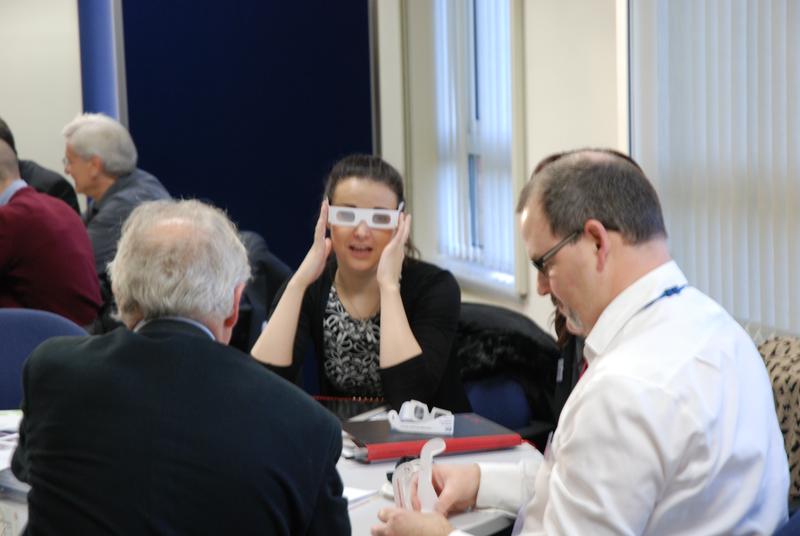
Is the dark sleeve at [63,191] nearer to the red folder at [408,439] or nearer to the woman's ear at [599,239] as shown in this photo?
the red folder at [408,439]

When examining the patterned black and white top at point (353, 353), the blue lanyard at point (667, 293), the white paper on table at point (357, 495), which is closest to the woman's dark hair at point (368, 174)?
the patterned black and white top at point (353, 353)

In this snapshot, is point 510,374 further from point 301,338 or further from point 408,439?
point 408,439

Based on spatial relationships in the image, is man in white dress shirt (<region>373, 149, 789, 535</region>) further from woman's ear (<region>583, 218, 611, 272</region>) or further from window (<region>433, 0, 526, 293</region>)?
window (<region>433, 0, 526, 293</region>)

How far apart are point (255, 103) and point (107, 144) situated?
0.88 meters

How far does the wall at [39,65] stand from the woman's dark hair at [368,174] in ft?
11.7

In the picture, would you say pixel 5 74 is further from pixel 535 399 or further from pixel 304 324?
pixel 535 399

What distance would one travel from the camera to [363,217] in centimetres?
339

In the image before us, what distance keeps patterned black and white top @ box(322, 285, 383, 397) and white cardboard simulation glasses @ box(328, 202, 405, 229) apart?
270 millimetres

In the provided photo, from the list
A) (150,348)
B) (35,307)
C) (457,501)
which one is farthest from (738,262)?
(35,307)

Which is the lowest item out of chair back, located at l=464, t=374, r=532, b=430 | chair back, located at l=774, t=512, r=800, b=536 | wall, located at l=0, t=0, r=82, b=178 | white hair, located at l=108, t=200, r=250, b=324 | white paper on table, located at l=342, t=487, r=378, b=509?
chair back, located at l=464, t=374, r=532, b=430

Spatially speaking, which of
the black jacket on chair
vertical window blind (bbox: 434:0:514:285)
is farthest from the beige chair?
vertical window blind (bbox: 434:0:514:285)

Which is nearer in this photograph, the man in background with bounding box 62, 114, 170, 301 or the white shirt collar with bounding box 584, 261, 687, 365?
the white shirt collar with bounding box 584, 261, 687, 365

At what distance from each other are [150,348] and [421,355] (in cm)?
146

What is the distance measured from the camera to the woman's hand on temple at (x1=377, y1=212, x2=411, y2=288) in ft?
10.8
